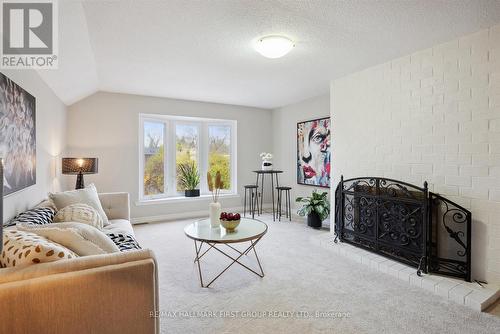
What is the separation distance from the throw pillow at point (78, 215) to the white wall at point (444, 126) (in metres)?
3.08

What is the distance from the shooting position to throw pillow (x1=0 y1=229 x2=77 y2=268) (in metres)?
1.18

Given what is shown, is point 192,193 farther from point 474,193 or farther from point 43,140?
point 474,193

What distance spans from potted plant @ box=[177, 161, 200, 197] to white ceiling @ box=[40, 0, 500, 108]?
1875 mm

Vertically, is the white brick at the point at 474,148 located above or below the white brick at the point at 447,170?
above

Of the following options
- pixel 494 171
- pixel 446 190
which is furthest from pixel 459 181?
pixel 494 171

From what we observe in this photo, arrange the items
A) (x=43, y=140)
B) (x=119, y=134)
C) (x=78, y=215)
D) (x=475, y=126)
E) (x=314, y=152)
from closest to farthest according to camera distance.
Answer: (x=78, y=215) < (x=475, y=126) < (x=43, y=140) < (x=119, y=134) < (x=314, y=152)

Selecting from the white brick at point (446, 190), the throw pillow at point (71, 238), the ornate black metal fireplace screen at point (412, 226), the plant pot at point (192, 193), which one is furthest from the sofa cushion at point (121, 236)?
the white brick at point (446, 190)

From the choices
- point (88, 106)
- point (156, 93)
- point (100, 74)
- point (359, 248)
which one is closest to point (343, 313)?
point (359, 248)

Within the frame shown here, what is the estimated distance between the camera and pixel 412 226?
2672mm

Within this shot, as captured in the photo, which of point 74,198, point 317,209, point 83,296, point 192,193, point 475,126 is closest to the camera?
point 83,296

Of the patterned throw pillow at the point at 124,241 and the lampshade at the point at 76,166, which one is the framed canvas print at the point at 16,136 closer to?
the patterned throw pillow at the point at 124,241

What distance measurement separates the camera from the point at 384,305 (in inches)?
83.2

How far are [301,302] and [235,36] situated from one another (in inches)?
95.2

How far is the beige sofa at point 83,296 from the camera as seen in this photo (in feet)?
3.49
